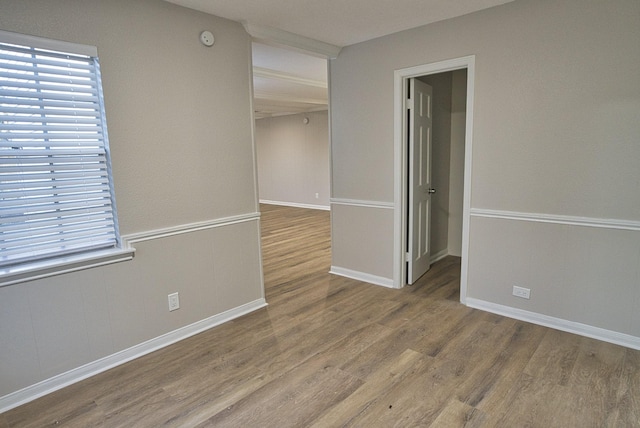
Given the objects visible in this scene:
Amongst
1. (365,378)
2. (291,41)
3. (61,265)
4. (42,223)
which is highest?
(291,41)

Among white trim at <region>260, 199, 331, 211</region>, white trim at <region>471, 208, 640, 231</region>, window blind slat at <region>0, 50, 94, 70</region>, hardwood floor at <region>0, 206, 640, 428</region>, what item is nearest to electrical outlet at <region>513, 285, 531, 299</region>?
hardwood floor at <region>0, 206, 640, 428</region>

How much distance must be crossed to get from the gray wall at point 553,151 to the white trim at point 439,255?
1.31 meters

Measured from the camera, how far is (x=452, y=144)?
4.70m

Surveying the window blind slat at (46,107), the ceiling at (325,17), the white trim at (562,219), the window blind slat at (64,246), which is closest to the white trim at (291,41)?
the ceiling at (325,17)

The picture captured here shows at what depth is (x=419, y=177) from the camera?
3.76 metres

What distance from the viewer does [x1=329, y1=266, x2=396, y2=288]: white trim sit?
3822 millimetres

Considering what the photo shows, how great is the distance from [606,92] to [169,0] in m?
2.96

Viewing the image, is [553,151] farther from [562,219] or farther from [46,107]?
[46,107]

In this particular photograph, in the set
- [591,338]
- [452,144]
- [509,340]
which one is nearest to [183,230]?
[509,340]

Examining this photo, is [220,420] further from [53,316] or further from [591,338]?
[591,338]

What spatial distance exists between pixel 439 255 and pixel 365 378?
9.11 feet

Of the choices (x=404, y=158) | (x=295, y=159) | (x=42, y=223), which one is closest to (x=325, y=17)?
(x=404, y=158)

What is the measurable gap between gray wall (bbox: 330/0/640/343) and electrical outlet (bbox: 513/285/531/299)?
4cm

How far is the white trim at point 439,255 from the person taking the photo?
4578 millimetres
